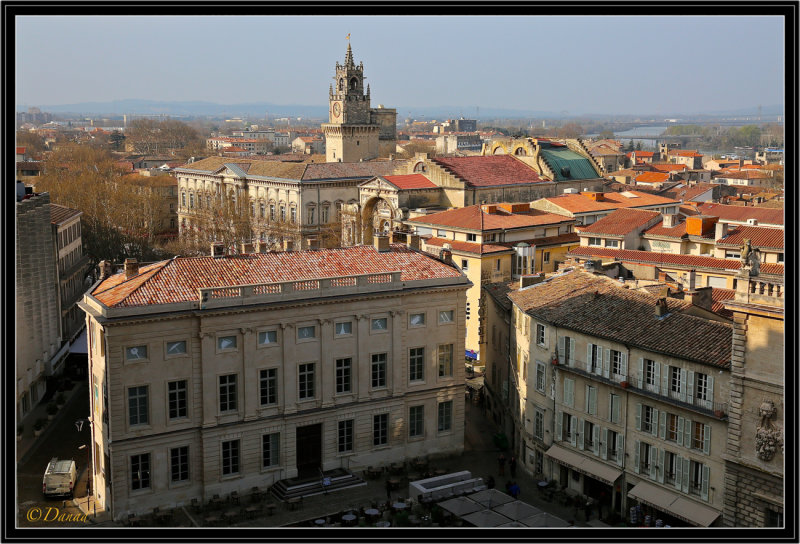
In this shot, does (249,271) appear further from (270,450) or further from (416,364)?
(416,364)

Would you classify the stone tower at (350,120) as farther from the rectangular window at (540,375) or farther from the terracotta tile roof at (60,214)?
the rectangular window at (540,375)

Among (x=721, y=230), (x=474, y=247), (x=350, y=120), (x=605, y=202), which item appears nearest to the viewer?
(x=721, y=230)

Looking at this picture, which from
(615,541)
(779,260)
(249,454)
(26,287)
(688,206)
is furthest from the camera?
(688,206)

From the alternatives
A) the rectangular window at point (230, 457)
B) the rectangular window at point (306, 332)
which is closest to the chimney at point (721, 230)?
the rectangular window at point (306, 332)

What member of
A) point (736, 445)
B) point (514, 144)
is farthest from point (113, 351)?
point (514, 144)

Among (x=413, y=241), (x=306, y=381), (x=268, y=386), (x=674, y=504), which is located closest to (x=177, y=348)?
(x=268, y=386)

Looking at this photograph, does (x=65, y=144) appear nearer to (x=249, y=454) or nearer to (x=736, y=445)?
(x=249, y=454)
